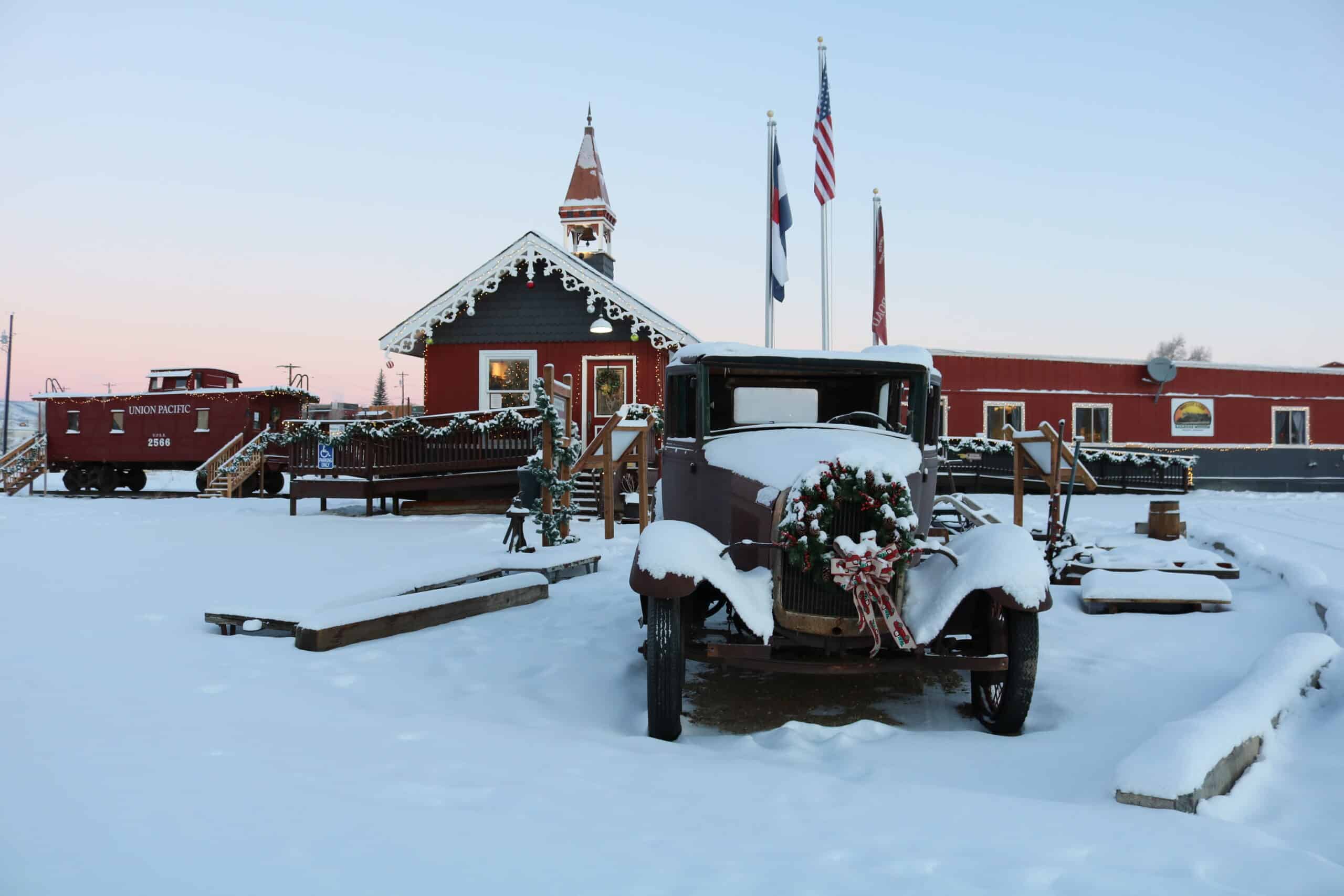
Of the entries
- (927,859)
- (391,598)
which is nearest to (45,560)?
(391,598)

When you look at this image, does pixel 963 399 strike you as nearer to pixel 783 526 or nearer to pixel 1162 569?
pixel 1162 569

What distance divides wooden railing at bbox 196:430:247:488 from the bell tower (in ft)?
38.7

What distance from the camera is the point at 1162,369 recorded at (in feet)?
73.4

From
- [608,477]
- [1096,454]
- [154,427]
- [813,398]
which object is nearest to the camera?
[813,398]

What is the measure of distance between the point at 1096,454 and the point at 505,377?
15256mm

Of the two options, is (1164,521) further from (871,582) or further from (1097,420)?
(1097,420)

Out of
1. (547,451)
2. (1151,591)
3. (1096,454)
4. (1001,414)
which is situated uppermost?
(1001,414)

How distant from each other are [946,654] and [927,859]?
1.88m

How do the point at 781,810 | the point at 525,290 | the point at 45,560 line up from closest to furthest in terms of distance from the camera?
1. the point at 781,810
2. the point at 45,560
3. the point at 525,290

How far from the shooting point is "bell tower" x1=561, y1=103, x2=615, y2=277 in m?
20.9

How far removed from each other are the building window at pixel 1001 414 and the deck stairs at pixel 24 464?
95.2 ft

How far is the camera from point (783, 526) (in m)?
4.10

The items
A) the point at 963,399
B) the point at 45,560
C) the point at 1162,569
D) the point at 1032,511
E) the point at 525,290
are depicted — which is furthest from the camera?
the point at 963,399

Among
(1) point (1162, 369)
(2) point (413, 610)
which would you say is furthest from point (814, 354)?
(1) point (1162, 369)
